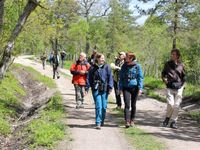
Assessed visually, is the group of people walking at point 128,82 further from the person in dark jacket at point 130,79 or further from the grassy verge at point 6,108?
the grassy verge at point 6,108

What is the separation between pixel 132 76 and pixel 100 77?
90 cm

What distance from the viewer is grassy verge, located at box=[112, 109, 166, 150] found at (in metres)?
11.5

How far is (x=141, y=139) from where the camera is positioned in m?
12.4

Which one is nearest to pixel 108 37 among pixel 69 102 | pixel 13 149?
pixel 69 102

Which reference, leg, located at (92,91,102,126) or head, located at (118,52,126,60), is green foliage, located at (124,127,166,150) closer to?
leg, located at (92,91,102,126)

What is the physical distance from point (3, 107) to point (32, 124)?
20.1 ft

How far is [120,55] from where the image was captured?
58.8 ft

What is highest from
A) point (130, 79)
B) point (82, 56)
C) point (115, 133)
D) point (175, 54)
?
point (175, 54)

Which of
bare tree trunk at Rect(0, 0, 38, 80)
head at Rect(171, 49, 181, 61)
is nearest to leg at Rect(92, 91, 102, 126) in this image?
head at Rect(171, 49, 181, 61)

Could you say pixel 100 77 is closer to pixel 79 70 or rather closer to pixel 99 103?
pixel 99 103

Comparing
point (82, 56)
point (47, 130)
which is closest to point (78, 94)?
point (82, 56)

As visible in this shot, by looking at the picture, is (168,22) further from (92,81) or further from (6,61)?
(92,81)

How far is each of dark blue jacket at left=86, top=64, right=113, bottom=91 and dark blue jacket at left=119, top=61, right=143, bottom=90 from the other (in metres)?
0.43

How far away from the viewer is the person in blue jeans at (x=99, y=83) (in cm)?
1372
